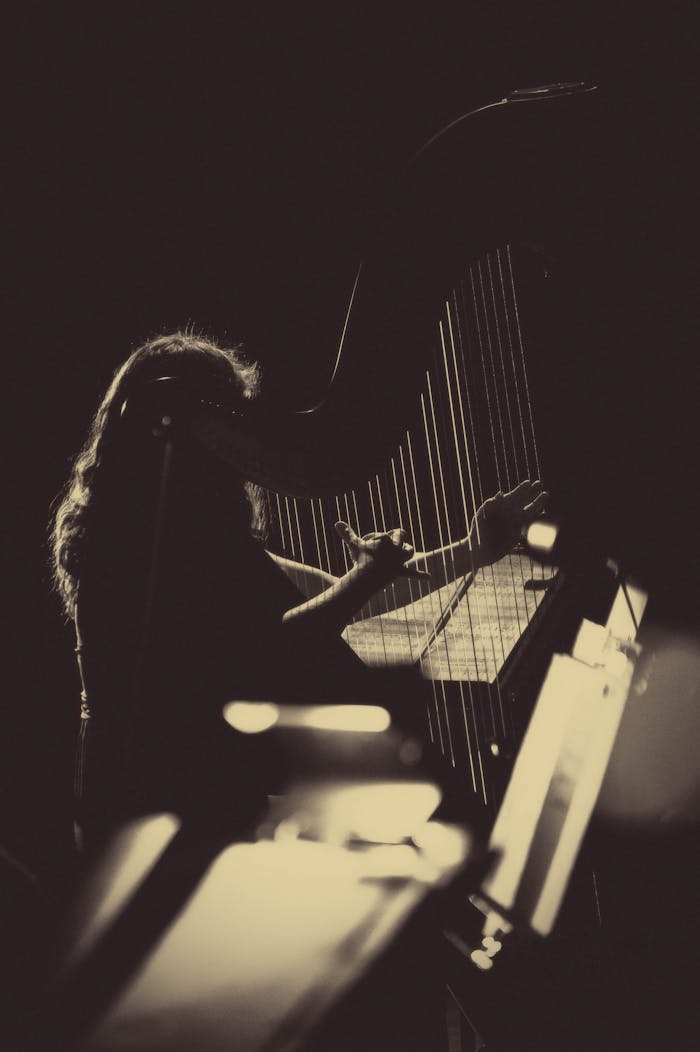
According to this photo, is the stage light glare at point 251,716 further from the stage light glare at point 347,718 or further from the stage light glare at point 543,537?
the stage light glare at point 543,537

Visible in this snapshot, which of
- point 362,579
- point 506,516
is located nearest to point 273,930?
point 362,579

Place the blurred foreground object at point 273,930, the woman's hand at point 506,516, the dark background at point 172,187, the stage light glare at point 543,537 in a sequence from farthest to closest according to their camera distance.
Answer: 1. the dark background at point 172,187
2. the woman's hand at point 506,516
3. the stage light glare at point 543,537
4. the blurred foreground object at point 273,930

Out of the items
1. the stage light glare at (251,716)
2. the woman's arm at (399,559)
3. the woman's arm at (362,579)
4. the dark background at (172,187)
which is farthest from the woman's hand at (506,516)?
the dark background at (172,187)

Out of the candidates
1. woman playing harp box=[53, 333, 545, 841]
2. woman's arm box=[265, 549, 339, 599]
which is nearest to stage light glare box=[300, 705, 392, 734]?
woman playing harp box=[53, 333, 545, 841]

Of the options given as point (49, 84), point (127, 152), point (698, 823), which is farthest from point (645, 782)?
point (49, 84)

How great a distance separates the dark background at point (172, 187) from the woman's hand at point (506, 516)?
3.19 feet

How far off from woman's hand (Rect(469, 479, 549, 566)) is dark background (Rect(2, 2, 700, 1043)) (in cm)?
97

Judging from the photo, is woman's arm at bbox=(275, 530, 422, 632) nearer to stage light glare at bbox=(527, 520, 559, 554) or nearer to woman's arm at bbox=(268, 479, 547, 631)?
woman's arm at bbox=(268, 479, 547, 631)

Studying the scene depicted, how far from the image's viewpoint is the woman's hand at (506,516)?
159 centimetres

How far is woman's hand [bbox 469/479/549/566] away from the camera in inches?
62.6

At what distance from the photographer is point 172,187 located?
2520 millimetres

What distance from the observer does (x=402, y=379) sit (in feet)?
4.43

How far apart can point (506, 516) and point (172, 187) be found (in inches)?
59.4

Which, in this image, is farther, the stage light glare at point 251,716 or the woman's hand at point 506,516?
the woman's hand at point 506,516
